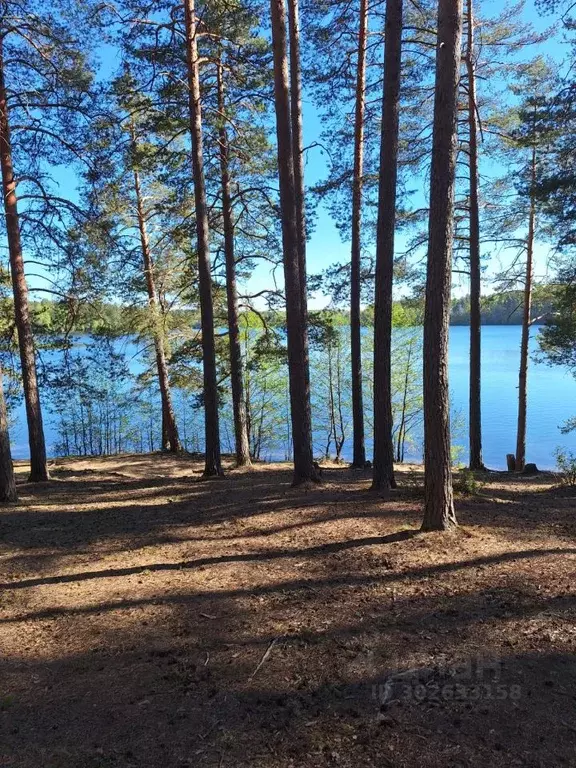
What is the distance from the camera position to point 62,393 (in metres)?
14.0

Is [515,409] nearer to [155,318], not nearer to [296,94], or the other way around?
[155,318]

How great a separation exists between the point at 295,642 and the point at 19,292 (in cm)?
902

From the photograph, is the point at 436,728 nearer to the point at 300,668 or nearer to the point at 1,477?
the point at 300,668

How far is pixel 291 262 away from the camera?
26.3 feet

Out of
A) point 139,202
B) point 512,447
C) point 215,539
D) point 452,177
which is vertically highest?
point 139,202

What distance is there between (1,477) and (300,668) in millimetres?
6742

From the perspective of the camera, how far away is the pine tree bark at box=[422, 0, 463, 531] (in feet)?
15.6

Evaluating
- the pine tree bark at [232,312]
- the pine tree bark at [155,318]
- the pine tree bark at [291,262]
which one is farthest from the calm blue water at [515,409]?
the pine tree bark at [155,318]

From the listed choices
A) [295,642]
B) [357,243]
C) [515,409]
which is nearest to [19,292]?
[357,243]

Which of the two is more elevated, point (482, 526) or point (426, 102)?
point (426, 102)

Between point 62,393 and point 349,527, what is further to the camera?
point 62,393

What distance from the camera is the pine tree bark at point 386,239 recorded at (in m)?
6.66

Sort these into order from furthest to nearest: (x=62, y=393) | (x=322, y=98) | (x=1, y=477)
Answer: (x=62, y=393) < (x=322, y=98) < (x=1, y=477)

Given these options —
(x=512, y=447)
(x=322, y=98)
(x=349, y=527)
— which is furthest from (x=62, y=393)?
(x=512, y=447)
